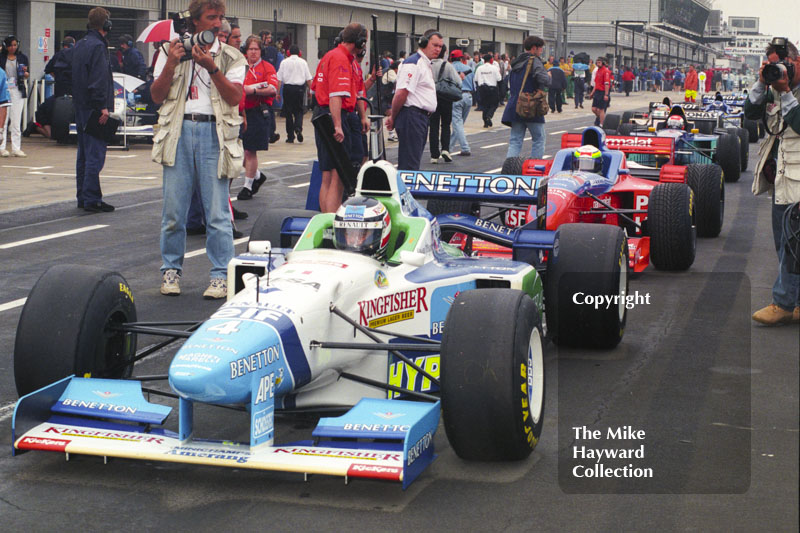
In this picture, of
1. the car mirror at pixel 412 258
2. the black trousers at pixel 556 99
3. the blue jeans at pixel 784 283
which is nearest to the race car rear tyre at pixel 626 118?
the blue jeans at pixel 784 283

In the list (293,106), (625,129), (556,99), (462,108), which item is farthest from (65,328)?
(556,99)

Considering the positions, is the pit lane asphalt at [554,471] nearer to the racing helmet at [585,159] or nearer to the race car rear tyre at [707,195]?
the racing helmet at [585,159]

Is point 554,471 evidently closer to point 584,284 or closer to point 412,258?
point 412,258

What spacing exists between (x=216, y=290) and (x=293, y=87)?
14018 mm

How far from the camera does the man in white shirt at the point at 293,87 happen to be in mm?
22531

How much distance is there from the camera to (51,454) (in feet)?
17.5

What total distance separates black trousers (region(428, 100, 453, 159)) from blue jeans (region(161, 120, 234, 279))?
10.2 meters

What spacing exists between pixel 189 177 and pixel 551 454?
426cm

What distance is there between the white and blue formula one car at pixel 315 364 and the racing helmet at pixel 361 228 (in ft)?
0.16

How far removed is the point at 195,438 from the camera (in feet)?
16.6

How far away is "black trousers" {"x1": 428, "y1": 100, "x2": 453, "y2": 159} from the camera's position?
18844 millimetres

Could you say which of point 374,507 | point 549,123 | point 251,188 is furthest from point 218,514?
point 549,123

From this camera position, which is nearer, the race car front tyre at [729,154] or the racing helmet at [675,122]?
the racing helmet at [675,122]

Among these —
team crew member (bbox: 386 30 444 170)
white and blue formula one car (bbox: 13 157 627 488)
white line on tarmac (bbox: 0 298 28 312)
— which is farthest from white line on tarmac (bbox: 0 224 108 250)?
white and blue formula one car (bbox: 13 157 627 488)
